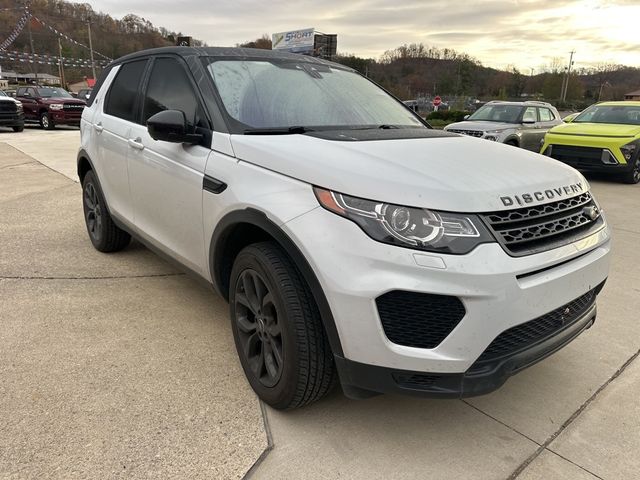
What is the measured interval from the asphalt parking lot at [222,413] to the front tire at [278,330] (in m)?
0.20

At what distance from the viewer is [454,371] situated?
76.5 inches

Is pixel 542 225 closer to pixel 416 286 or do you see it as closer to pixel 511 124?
pixel 416 286

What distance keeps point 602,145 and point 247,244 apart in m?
8.93

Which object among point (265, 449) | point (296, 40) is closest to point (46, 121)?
point (265, 449)

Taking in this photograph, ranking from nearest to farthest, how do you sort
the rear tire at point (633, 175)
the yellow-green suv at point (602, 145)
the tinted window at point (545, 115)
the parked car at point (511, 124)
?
the yellow-green suv at point (602, 145) < the rear tire at point (633, 175) < the parked car at point (511, 124) < the tinted window at point (545, 115)

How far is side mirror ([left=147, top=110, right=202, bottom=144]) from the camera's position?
8.88 feet

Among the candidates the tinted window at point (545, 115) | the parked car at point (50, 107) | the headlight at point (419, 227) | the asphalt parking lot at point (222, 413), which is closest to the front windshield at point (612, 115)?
the tinted window at point (545, 115)

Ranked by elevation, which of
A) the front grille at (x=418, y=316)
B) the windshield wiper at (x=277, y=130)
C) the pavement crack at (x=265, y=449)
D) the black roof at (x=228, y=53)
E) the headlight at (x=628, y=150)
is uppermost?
the black roof at (x=228, y=53)

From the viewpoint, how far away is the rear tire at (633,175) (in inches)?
379

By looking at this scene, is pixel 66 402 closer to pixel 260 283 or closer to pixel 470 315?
pixel 260 283

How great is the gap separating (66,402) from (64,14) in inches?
2256

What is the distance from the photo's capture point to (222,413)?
2465mm

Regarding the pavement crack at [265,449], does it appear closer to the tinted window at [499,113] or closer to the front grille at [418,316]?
the front grille at [418,316]

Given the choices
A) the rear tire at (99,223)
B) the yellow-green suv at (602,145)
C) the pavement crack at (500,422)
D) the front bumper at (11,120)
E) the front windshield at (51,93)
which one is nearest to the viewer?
the pavement crack at (500,422)
